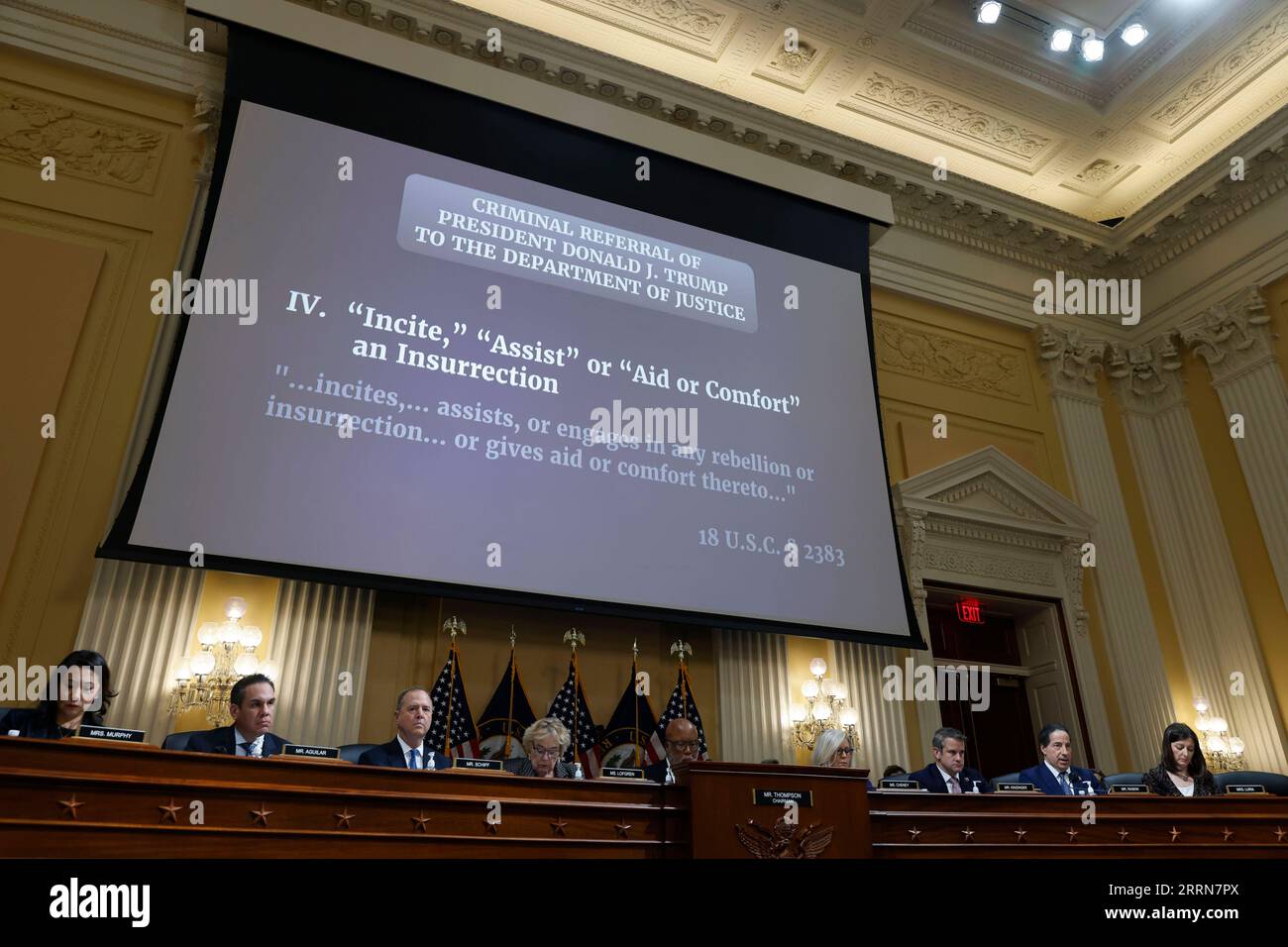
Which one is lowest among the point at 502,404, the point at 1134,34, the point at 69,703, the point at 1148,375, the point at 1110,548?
the point at 69,703

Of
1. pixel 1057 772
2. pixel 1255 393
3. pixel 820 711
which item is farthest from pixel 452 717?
pixel 1255 393

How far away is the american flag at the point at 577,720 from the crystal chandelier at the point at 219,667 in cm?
150

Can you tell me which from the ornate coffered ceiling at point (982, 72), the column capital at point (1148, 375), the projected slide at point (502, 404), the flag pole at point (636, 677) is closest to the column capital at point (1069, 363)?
the column capital at point (1148, 375)

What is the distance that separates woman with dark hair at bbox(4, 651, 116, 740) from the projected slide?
101 centimetres

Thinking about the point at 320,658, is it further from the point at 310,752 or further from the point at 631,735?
the point at 310,752

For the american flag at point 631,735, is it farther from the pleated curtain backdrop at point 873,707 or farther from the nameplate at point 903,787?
the nameplate at point 903,787

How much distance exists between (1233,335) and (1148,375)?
0.75m

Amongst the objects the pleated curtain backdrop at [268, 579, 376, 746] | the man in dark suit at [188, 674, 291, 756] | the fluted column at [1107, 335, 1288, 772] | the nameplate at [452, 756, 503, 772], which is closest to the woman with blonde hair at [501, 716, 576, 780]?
the nameplate at [452, 756, 503, 772]

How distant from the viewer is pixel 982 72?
7414 millimetres

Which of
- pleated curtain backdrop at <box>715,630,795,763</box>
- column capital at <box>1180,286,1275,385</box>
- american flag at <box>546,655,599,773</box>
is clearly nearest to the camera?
american flag at <box>546,655,599,773</box>

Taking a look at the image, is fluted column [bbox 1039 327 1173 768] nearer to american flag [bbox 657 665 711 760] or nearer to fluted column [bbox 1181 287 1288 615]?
fluted column [bbox 1181 287 1288 615]

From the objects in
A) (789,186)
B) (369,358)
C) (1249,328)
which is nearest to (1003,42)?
(789,186)

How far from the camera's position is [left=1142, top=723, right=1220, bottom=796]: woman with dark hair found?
4.36m
